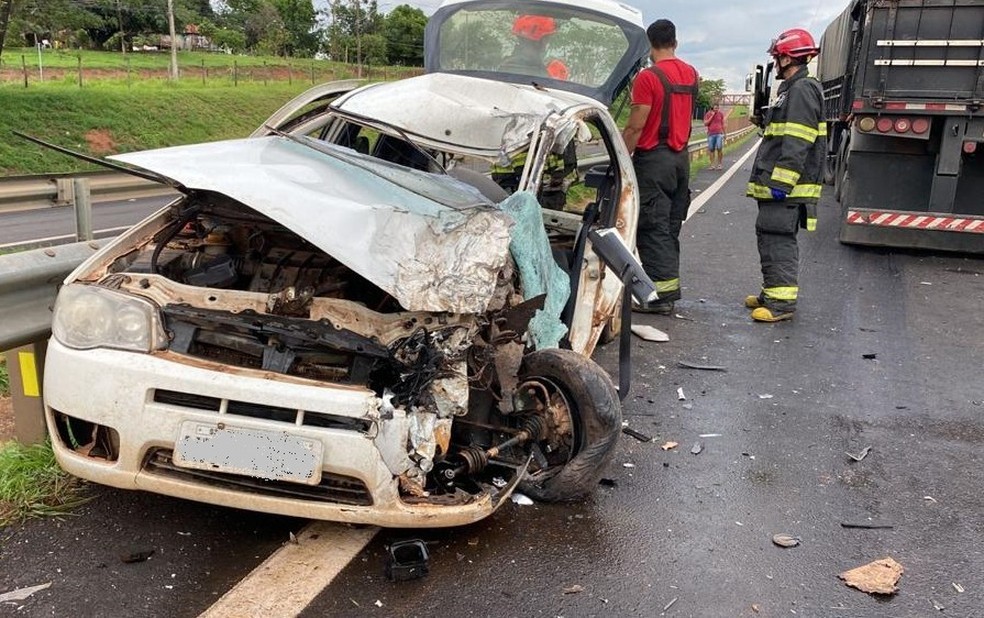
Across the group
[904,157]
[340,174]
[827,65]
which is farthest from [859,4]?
[340,174]

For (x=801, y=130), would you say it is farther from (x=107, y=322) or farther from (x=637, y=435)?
(x=107, y=322)

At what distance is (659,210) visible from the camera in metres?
6.36

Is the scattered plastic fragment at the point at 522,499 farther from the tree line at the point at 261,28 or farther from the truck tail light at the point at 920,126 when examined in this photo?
the tree line at the point at 261,28

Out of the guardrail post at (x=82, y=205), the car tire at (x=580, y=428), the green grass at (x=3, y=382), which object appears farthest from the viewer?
the green grass at (x=3, y=382)

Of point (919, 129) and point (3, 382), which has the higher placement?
point (919, 129)

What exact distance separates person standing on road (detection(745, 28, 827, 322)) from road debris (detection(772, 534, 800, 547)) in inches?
135

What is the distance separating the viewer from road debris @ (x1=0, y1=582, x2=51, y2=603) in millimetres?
2568

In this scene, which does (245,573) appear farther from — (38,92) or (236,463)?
(38,92)

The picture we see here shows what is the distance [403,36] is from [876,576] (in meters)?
61.1

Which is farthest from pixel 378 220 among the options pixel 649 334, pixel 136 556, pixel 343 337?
pixel 649 334

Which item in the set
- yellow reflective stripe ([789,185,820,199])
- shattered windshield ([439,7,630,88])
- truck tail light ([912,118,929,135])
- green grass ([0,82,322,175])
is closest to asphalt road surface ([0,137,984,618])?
yellow reflective stripe ([789,185,820,199])

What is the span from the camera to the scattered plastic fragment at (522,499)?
3.38 metres

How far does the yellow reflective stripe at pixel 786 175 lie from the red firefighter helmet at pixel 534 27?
198 centimetres

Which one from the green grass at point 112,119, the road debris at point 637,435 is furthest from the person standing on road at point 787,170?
the green grass at point 112,119
